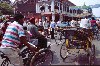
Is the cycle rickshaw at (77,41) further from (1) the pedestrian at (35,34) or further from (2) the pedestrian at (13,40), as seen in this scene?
(2) the pedestrian at (13,40)

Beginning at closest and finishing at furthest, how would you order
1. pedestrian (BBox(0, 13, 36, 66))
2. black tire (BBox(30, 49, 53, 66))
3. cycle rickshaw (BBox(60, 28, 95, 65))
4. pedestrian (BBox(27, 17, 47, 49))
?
1. pedestrian (BBox(0, 13, 36, 66))
2. black tire (BBox(30, 49, 53, 66))
3. pedestrian (BBox(27, 17, 47, 49))
4. cycle rickshaw (BBox(60, 28, 95, 65))

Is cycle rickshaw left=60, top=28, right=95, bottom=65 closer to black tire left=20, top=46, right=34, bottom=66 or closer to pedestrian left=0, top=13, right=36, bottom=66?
black tire left=20, top=46, right=34, bottom=66

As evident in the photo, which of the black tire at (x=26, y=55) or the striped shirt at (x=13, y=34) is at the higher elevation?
the striped shirt at (x=13, y=34)

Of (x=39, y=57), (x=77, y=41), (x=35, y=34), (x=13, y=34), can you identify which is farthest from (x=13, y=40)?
(x=77, y=41)

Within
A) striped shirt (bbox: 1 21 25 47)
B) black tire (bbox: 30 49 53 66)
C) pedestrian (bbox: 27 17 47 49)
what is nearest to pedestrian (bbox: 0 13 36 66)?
striped shirt (bbox: 1 21 25 47)

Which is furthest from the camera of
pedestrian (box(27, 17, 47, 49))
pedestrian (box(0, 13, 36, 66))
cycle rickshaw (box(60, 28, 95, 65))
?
cycle rickshaw (box(60, 28, 95, 65))

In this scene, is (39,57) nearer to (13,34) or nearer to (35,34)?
(13,34)

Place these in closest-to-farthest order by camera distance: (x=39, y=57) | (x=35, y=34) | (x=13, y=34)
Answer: (x=13, y=34) < (x=39, y=57) < (x=35, y=34)

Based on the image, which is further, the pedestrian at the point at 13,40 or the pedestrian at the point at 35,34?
the pedestrian at the point at 35,34

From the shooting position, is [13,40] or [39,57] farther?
[39,57]

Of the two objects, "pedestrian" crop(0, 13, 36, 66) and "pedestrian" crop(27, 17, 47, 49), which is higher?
"pedestrian" crop(0, 13, 36, 66)

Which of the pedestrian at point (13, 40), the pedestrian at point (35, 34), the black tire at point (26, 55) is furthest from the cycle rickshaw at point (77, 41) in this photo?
the pedestrian at point (13, 40)

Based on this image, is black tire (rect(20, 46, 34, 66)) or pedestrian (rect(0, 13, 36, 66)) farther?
black tire (rect(20, 46, 34, 66))

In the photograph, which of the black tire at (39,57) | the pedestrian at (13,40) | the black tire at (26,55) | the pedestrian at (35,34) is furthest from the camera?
→ the pedestrian at (35,34)
